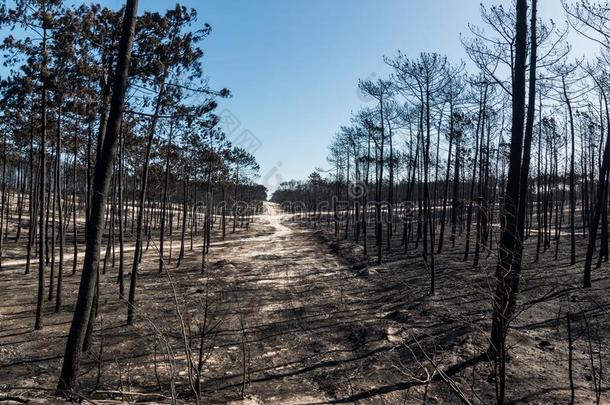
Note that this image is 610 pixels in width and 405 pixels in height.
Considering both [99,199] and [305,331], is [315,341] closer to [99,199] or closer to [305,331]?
[305,331]

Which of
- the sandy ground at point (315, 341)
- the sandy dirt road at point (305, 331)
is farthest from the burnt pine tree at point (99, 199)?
the sandy dirt road at point (305, 331)

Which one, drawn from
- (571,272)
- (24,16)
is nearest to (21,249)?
(24,16)

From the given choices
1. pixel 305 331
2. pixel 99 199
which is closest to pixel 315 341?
pixel 305 331

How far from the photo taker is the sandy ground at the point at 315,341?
867 centimetres

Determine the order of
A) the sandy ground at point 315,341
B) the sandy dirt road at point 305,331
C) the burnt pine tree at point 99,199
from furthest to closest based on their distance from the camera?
the sandy dirt road at point 305,331, the sandy ground at point 315,341, the burnt pine tree at point 99,199

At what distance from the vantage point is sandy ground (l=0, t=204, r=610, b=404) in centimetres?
867

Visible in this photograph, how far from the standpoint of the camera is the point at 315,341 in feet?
42.1

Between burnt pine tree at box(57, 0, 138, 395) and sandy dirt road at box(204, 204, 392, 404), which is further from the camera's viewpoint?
sandy dirt road at box(204, 204, 392, 404)

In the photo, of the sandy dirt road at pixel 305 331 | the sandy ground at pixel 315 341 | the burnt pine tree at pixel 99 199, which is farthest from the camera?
the sandy dirt road at pixel 305 331

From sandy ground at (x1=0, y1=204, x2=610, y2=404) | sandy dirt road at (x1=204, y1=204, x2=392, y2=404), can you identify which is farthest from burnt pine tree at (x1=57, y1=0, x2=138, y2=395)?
sandy dirt road at (x1=204, y1=204, x2=392, y2=404)

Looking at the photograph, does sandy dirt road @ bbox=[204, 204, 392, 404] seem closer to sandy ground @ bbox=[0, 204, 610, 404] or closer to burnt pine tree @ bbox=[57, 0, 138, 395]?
sandy ground @ bbox=[0, 204, 610, 404]

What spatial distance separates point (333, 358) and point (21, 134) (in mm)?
16190

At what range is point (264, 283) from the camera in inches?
898

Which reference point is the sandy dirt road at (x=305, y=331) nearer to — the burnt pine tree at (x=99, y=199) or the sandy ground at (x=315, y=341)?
the sandy ground at (x=315, y=341)
